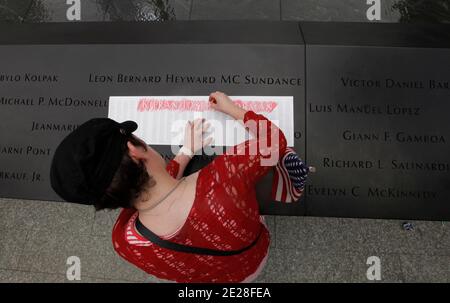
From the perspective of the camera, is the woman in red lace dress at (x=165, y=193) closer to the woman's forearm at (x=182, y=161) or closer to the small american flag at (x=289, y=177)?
the small american flag at (x=289, y=177)

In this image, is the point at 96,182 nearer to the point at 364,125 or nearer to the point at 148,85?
the point at 148,85

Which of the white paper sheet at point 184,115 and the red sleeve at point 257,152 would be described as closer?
the red sleeve at point 257,152

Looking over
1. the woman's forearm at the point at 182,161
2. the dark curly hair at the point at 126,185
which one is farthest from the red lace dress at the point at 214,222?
the woman's forearm at the point at 182,161

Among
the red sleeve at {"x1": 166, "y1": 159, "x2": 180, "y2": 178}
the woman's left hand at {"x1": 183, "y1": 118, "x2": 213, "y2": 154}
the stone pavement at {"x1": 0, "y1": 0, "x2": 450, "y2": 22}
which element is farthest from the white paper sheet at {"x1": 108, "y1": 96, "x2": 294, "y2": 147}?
the stone pavement at {"x1": 0, "y1": 0, "x2": 450, "y2": 22}

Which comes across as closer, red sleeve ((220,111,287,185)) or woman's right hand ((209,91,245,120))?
red sleeve ((220,111,287,185))

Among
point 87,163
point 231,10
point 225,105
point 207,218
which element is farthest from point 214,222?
point 231,10

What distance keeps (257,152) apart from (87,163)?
570mm

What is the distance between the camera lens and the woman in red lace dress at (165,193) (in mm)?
865

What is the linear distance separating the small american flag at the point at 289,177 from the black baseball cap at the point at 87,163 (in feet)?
2.49

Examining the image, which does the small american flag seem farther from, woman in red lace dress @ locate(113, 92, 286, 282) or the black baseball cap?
the black baseball cap

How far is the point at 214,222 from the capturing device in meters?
1.04

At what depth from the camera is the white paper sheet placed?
1659 mm

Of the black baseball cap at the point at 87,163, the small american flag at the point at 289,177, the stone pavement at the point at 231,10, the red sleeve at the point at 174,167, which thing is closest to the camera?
the black baseball cap at the point at 87,163
